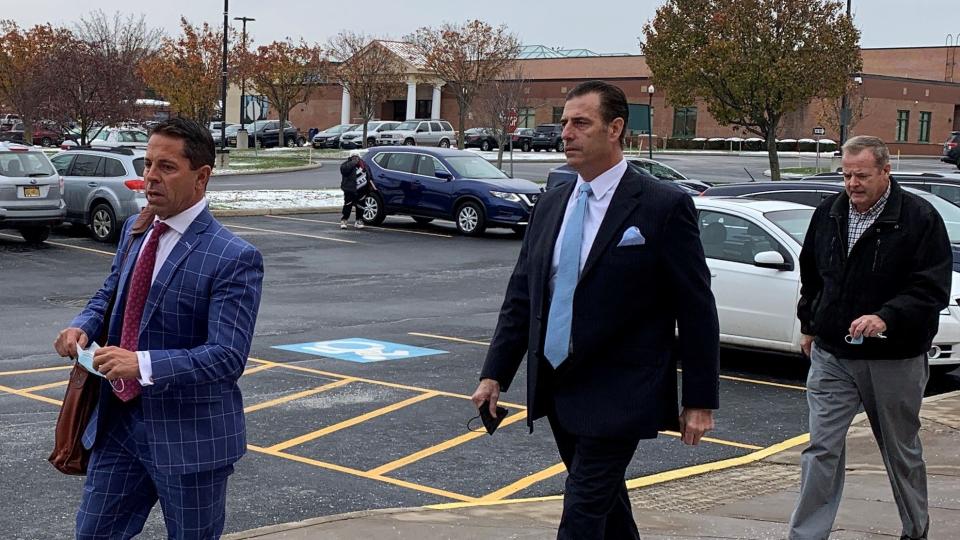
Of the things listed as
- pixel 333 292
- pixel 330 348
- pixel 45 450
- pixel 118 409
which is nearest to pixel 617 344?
pixel 118 409

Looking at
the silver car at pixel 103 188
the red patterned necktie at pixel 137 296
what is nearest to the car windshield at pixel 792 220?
the red patterned necktie at pixel 137 296

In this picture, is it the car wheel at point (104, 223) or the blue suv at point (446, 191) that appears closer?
the car wheel at point (104, 223)

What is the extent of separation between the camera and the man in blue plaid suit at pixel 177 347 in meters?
3.84

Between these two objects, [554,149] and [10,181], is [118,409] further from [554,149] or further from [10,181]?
[554,149]

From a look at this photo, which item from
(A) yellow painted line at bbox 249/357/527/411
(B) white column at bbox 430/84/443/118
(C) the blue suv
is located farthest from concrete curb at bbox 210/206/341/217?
(B) white column at bbox 430/84/443/118

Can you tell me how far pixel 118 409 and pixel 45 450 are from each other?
4012mm

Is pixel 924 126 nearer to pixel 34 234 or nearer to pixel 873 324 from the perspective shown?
pixel 34 234

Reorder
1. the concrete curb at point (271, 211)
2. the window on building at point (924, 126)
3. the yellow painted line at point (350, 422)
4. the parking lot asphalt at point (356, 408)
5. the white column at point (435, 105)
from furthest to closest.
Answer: the white column at point (435, 105), the window on building at point (924, 126), the concrete curb at point (271, 211), the yellow painted line at point (350, 422), the parking lot asphalt at point (356, 408)

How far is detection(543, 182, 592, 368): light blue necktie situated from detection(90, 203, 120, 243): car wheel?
58.0 ft

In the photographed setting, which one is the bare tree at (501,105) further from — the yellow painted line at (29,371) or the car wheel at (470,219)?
the yellow painted line at (29,371)

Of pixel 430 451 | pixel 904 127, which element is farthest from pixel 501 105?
pixel 904 127

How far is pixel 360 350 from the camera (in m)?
11.7

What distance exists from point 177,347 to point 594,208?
4.78ft

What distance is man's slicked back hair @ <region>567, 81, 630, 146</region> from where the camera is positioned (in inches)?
168
